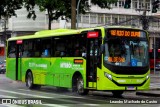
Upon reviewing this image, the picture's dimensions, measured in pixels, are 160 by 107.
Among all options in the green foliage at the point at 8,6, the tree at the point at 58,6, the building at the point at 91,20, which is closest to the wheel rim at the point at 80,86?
the tree at the point at 58,6

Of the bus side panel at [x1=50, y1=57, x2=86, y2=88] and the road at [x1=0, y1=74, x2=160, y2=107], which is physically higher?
the bus side panel at [x1=50, y1=57, x2=86, y2=88]

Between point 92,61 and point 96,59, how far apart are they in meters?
0.43

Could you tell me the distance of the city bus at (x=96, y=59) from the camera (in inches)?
740

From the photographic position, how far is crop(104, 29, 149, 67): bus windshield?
61.6 feet

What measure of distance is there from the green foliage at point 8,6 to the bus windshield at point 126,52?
71.1 feet

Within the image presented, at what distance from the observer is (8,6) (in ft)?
132

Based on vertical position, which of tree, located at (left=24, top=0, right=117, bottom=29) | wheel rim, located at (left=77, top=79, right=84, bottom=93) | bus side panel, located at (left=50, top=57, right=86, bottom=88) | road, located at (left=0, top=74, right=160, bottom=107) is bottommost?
road, located at (left=0, top=74, right=160, bottom=107)

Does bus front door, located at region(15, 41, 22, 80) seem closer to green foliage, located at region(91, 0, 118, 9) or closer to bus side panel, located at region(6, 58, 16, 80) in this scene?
bus side panel, located at region(6, 58, 16, 80)

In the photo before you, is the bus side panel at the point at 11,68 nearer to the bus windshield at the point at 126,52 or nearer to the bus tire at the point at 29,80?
the bus tire at the point at 29,80

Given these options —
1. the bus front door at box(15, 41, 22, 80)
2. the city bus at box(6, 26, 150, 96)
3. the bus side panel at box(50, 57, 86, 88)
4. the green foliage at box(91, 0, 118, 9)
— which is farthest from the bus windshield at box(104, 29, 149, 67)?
the green foliage at box(91, 0, 118, 9)

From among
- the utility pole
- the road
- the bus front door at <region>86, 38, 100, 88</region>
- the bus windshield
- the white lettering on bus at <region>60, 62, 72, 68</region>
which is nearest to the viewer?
the road

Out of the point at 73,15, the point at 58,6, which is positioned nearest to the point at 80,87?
the point at 73,15

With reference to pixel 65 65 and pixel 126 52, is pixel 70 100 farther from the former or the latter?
pixel 65 65

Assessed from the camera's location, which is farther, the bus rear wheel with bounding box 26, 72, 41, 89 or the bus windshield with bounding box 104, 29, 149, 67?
the bus rear wheel with bounding box 26, 72, 41, 89
